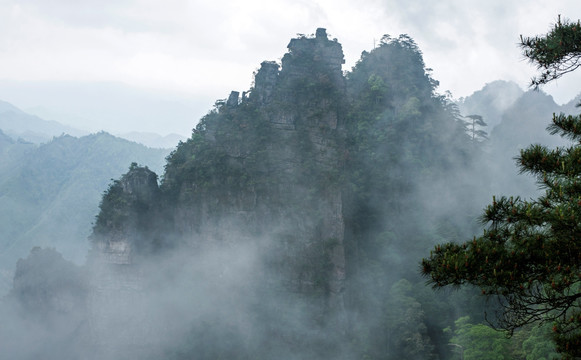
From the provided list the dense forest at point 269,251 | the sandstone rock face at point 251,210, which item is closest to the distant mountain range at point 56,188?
the dense forest at point 269,251

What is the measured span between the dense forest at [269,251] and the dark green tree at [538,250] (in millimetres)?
16988

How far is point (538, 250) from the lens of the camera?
5469 millimetres

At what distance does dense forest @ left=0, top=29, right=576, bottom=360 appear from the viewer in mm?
24500

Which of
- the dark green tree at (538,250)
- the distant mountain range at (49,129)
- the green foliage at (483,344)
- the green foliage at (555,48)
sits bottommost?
the green foliage at (483,344)

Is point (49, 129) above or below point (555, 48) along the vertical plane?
above

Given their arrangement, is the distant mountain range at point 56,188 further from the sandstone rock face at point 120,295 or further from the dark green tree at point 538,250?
the dark green tree at point 538,250

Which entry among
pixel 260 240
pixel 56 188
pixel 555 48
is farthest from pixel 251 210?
pixel 56 188

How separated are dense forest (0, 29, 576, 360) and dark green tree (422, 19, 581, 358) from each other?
16988 mm

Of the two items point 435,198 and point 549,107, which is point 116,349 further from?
point 549,107

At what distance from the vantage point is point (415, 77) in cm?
3622

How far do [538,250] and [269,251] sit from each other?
2035 centimetres

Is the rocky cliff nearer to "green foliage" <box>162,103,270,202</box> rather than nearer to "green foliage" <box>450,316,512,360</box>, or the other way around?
"green foliage" <box>162,103,270,202</box>

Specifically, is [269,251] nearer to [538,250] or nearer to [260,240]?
[260,240]

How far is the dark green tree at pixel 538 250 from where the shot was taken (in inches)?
209
